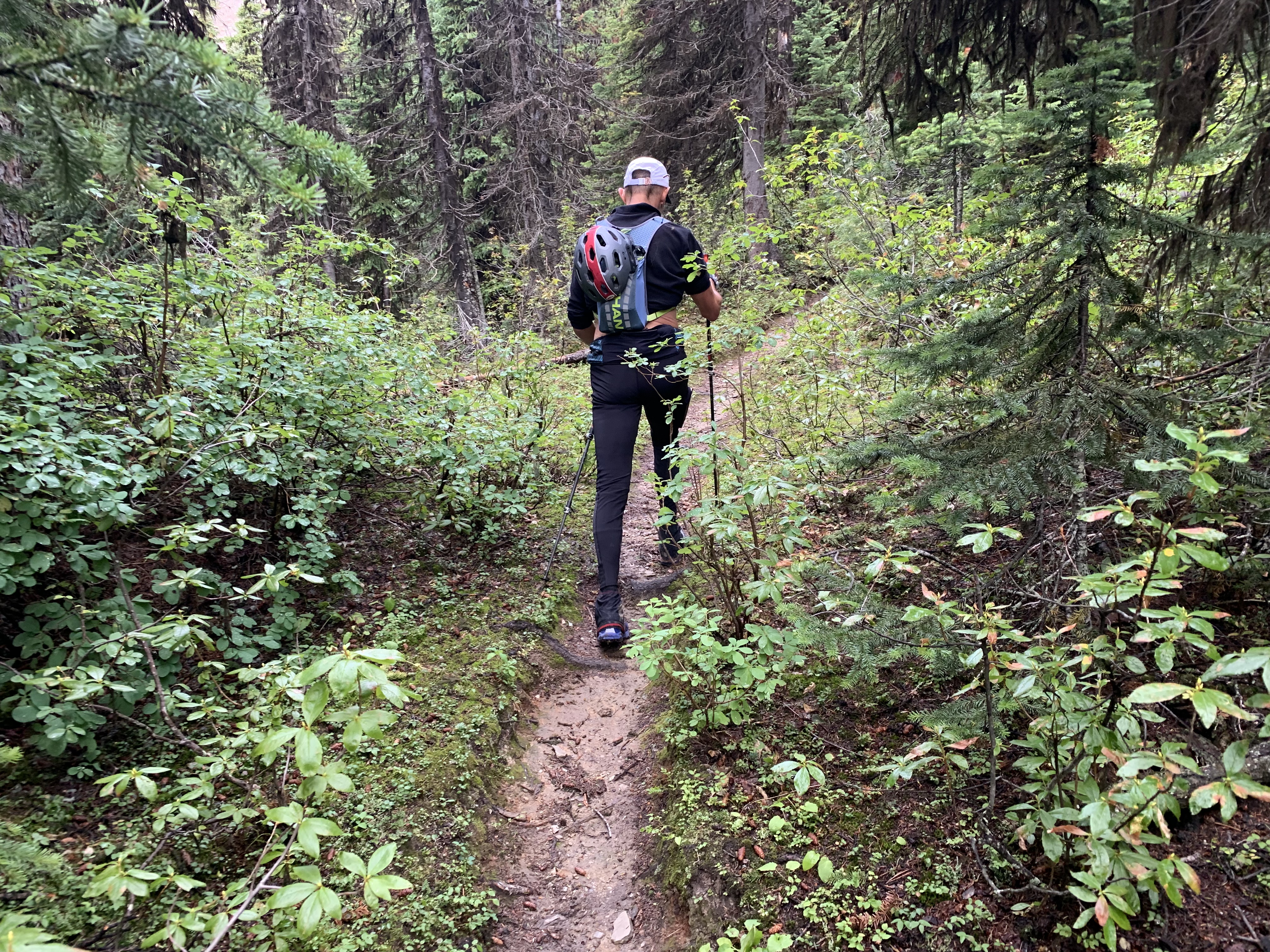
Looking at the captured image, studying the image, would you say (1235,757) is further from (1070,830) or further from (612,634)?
(612,634)

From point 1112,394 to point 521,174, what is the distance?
14163mm

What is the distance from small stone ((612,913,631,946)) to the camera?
2.54 metres

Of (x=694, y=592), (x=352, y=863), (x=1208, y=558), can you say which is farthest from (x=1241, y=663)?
(x=694, y=592)

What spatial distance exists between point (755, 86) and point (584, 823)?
14690mm

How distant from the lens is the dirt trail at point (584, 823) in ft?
8.46

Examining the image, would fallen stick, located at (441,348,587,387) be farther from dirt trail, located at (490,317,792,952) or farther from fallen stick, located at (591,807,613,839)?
fallen stick, located at (591,807,613,839)

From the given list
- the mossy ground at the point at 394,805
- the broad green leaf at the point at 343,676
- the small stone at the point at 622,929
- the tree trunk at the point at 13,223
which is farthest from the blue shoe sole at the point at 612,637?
the tree trunk at the point at 13,223

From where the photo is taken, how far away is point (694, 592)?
4.04 meters

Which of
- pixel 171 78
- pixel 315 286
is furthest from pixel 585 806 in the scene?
pixel 315 286

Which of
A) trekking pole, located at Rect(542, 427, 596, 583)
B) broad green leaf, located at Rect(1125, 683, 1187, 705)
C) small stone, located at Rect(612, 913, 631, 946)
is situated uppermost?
broad green leaf, located at Rect(1125, 683, 1187, 705)

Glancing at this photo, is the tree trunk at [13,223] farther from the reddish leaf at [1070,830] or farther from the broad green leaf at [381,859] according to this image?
the reddish leaf at [1070,830]

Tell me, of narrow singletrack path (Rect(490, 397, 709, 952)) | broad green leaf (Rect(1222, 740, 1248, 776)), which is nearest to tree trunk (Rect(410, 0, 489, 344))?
narrow singletrack path (Rect(490, 397, 709, 952))

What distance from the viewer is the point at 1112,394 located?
246cm

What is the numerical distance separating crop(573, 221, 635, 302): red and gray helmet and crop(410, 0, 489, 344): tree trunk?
906 cm
